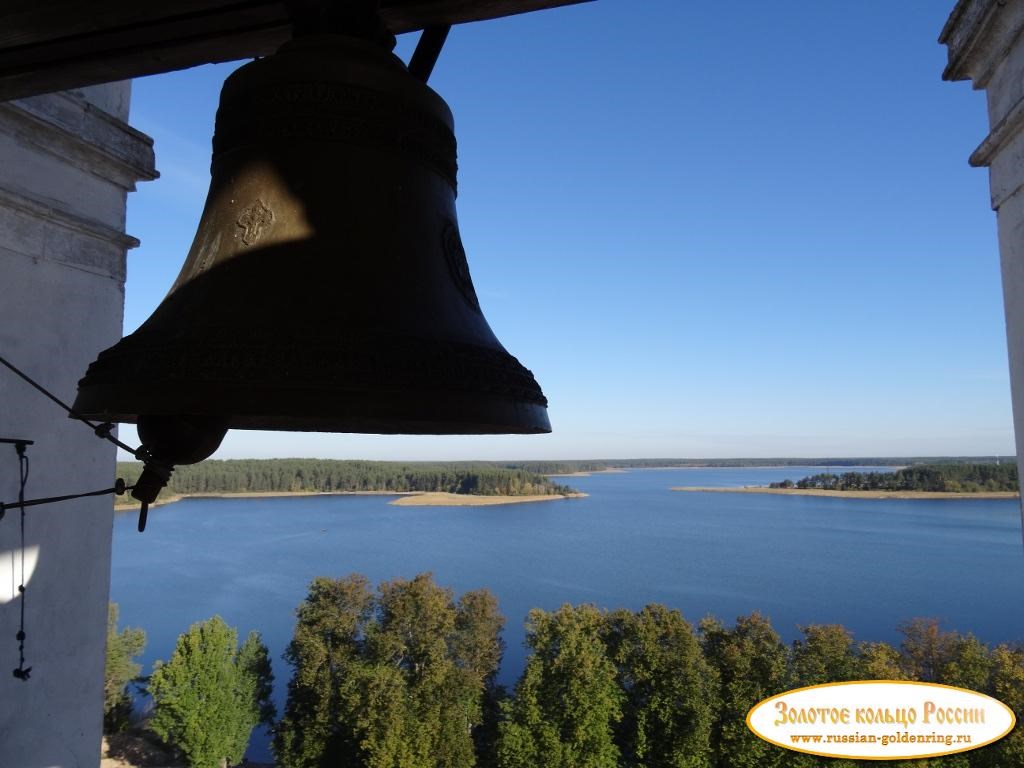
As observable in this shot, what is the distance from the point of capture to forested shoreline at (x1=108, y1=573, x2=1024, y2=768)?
41.0 feet

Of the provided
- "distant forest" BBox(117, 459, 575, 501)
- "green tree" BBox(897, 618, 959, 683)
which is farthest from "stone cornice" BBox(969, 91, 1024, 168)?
"distant forest" BBox(117, 459, 575, 501)

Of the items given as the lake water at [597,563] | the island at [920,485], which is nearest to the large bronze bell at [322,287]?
the lake water at [597,563]

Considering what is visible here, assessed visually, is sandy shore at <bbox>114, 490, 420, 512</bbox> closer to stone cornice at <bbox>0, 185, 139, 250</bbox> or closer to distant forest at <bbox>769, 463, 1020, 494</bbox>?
distant forest at <bbox>769, 463, 1020, 494</bbox>

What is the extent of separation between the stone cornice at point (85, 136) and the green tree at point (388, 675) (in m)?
12.2

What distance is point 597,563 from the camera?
35406 mm

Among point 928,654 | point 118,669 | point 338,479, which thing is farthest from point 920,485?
point 118,669

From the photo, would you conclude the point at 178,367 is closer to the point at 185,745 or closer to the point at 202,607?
the point at 185,745

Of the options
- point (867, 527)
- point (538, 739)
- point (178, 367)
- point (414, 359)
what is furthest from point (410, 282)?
point (867, 527)

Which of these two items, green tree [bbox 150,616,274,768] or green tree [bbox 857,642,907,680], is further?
green tree [bbox 150,616,274,768]

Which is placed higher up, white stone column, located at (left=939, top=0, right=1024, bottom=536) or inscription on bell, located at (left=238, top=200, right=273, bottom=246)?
white stone column, located at (left=939, top=0, right=1024, bottom=536)

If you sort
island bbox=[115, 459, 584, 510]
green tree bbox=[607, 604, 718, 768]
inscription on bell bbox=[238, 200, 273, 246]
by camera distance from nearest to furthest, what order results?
inscription on bell bbox=[238, 200, 273, 246] < green tree bbox=[607, 604, 718, 768] < island bbox=[115, 459, 584, 510]

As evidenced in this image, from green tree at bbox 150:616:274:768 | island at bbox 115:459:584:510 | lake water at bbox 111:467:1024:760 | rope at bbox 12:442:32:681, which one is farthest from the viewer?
island at bbox 115:459:584:510

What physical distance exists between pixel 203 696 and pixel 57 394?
14898 mm

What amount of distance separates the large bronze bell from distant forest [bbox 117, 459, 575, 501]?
74.5 metres
